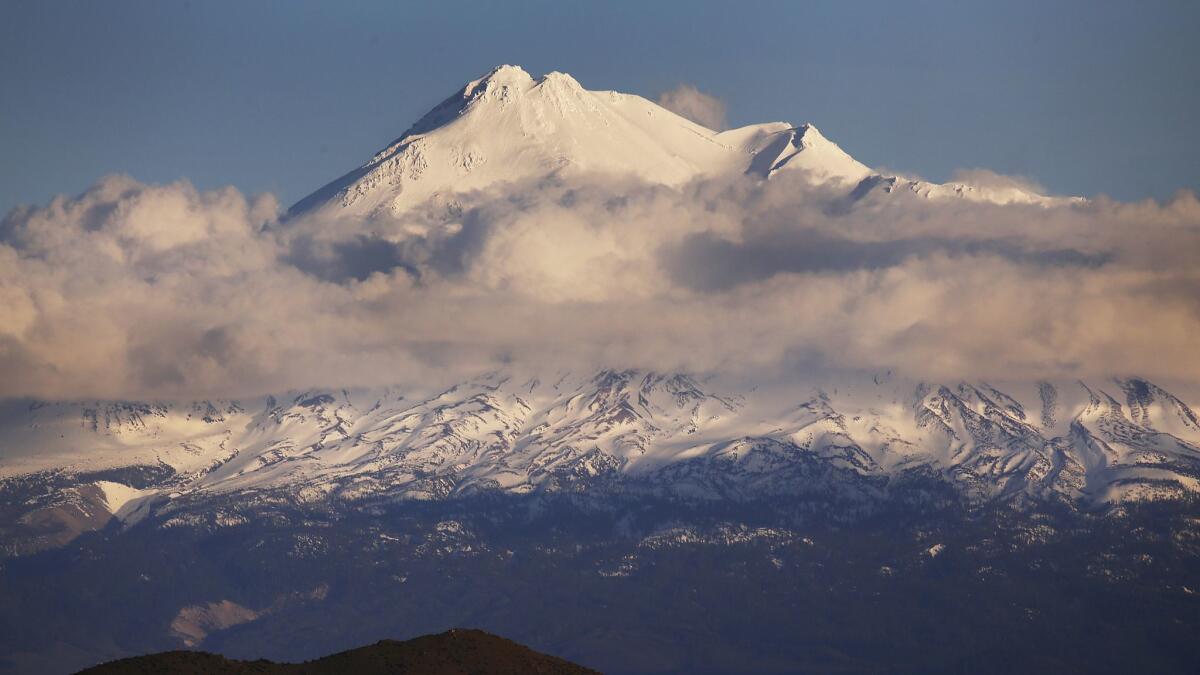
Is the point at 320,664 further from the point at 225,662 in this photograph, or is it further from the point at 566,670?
the point at 566,670

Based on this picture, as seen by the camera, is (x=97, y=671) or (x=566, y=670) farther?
(x=566, y=670)

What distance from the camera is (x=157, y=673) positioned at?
572ft

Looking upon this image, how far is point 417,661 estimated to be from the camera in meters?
186

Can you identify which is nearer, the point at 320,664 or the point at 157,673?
the point at 157,673

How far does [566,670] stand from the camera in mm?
190750

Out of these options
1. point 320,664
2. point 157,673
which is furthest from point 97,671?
point 320,664

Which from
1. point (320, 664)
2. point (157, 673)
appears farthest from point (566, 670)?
point (157, 673)

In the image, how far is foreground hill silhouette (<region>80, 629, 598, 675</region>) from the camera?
17962 centimetres

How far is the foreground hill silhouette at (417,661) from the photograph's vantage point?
180 m

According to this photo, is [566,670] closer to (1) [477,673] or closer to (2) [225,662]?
(1) [477,673]

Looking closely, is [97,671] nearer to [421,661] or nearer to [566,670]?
[421,661]

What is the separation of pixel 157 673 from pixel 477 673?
1118 inches

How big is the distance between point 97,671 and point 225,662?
47.9ft

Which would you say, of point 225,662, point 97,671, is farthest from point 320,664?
point 97,671
